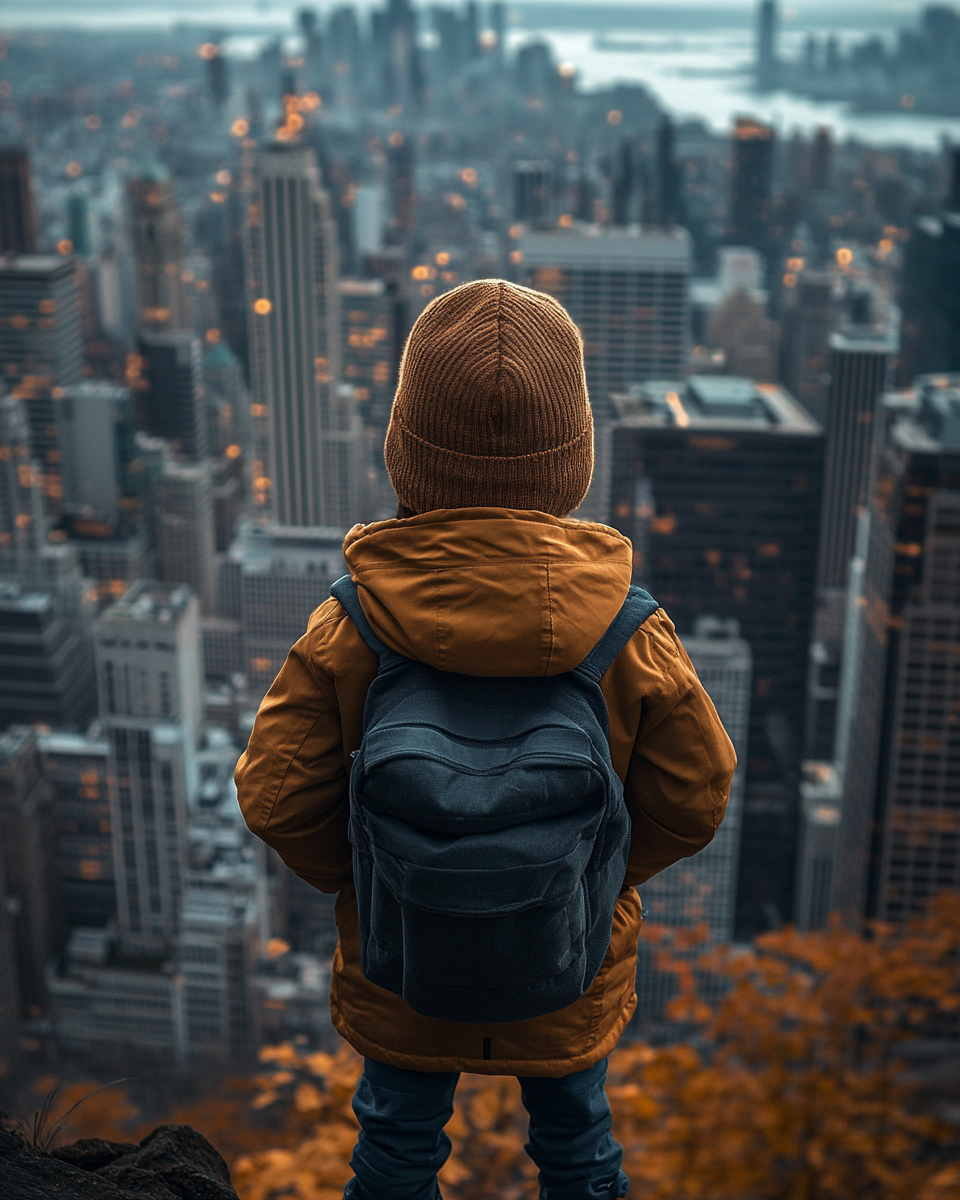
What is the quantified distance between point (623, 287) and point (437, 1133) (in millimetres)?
32062

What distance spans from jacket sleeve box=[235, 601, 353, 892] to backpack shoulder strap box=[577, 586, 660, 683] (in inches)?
13.3

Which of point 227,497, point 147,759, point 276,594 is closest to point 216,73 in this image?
point 227,497

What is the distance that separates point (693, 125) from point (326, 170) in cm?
1824

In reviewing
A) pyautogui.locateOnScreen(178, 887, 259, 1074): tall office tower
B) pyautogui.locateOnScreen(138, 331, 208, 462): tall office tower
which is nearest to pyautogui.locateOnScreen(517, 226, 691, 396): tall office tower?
pyautogui.locateOnScreen(178, 887, 259, 1074): tall office tower

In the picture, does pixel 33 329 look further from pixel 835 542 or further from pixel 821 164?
pixel 821 164

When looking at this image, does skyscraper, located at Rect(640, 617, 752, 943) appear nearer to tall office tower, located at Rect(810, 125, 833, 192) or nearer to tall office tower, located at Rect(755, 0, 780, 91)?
tall office tower, located at Rect(755, 0, 780, 91)

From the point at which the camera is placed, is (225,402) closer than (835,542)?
No

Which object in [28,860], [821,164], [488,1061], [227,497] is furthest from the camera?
[821,164]

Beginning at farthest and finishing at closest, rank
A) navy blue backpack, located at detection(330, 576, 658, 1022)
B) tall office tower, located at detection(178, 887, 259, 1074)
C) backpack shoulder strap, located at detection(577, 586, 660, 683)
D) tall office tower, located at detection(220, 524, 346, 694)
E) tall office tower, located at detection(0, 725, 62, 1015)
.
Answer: tall office tower, located at detection(220, 524, 346, 694), tall office tower, located at detection(0, 725, 62, 1015), tall office tower, located at detection(178, 887, 259, 1074), backpack shoulder strap, located at detection(577, 586, 660, 683), navy blue backpack, located at detection(330, 576, 658, 1022)

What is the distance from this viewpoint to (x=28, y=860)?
79.1 feet

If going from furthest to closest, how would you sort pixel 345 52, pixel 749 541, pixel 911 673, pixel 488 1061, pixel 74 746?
pixel 345 52, pixel 749 541, pixel 74 746, pixel 911 673, pixel 488 1061

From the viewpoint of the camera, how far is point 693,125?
60.1 metres

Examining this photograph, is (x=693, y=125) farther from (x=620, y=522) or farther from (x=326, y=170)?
(x=620, y=522)

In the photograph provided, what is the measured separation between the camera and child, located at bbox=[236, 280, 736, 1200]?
150 cm
